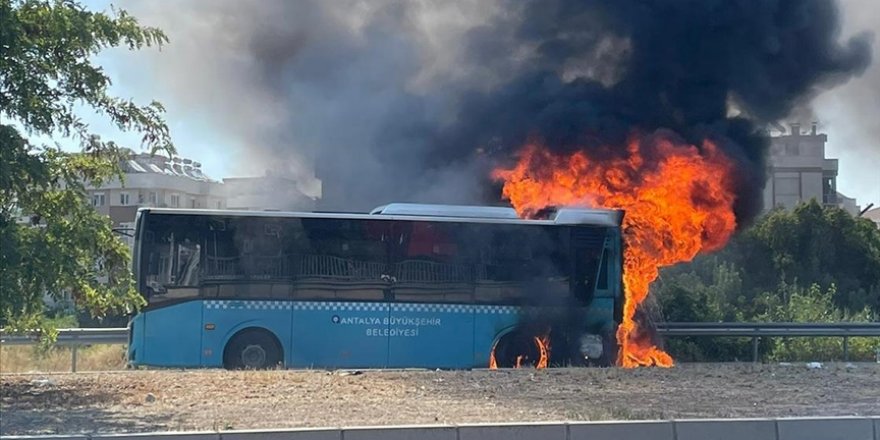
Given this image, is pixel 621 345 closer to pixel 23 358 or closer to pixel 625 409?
pixel 625 409

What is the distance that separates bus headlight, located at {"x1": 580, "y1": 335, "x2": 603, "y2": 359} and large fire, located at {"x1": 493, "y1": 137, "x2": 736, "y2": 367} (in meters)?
1.69

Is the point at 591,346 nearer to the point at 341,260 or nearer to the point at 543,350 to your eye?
the point at 543,350

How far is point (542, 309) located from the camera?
15.9 metres

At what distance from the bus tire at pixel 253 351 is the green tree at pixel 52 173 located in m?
4.37

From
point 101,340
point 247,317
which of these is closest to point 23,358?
point 101,340

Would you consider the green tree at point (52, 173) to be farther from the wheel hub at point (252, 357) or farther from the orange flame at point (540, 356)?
the orange flame at point (540, 356)

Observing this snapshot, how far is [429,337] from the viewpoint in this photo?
51.4 ft

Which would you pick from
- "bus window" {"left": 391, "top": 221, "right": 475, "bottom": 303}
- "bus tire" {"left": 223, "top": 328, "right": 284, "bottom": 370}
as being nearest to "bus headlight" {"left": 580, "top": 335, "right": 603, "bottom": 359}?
"bus window" {"left": 391, "top": 221, "right": 475, "bottom": 303}

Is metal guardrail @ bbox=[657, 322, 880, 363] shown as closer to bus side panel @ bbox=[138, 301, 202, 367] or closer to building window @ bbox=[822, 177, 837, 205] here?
bus side panel @ bbox=[138, 301, 202, 367]

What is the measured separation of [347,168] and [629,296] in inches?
339

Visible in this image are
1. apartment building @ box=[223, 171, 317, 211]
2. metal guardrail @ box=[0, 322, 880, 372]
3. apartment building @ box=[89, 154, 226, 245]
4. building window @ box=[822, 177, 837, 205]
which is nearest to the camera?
metal guardrail @ box=[0, 322, 880, 372]

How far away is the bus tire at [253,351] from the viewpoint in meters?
15.2

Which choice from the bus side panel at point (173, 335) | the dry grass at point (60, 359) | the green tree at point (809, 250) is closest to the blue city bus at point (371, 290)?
the bus side panel at point (173, 335)

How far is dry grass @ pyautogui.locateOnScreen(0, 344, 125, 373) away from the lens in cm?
1688
